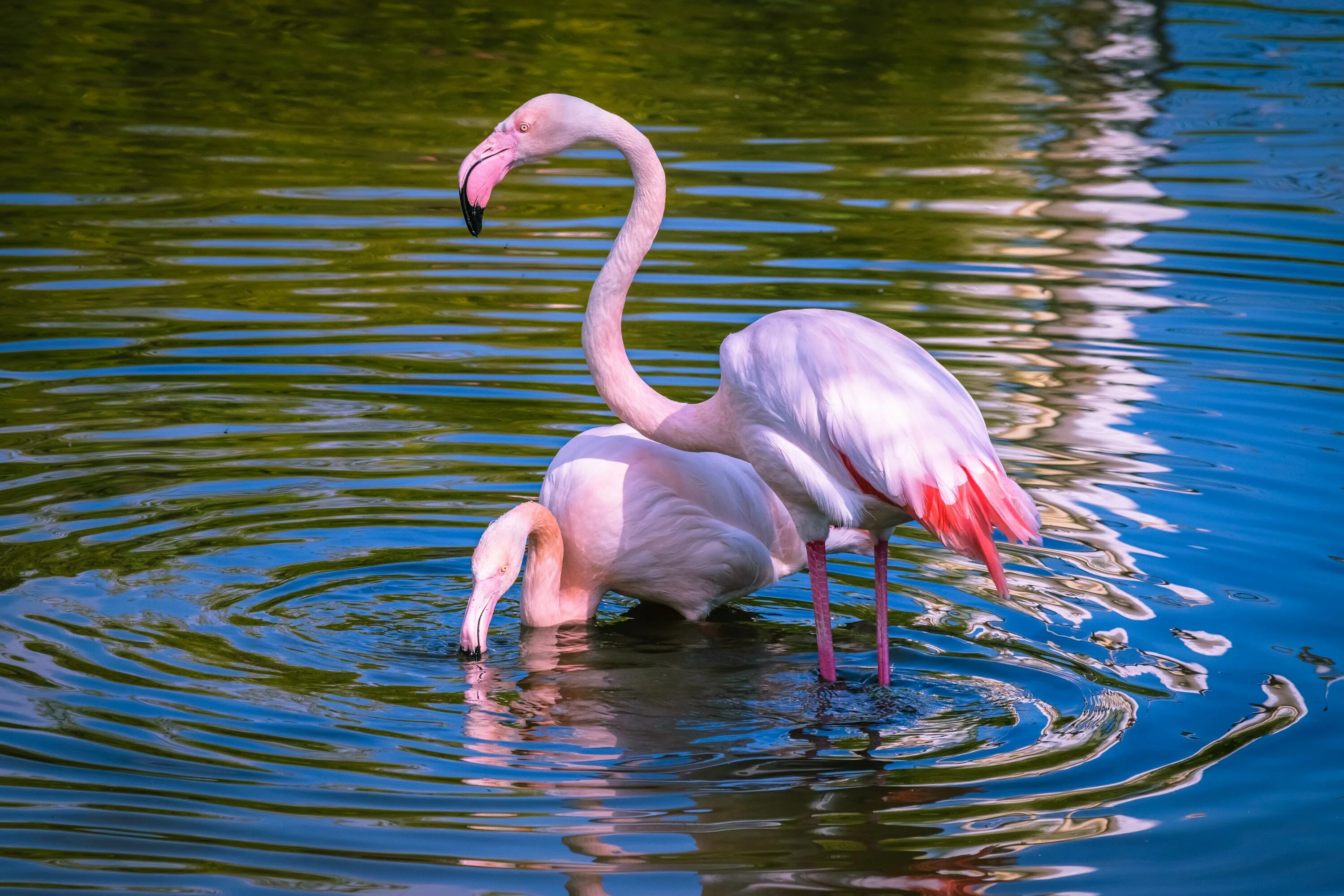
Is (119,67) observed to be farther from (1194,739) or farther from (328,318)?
(1194,739)

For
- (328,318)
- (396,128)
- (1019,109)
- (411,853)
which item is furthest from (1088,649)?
(1019,109)

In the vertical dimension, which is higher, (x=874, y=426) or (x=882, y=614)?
(x=874, y=426)

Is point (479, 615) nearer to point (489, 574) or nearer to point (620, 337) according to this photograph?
point (489, 574)

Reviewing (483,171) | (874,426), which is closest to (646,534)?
(874,426)

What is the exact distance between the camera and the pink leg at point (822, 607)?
15.3 ft

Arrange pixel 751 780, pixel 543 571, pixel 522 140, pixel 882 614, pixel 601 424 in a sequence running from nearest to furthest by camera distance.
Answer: pixel 751 780, pixel 882 614, pixel 522 140, pixel 543 571, pixel 601 424

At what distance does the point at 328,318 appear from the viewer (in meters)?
7.88

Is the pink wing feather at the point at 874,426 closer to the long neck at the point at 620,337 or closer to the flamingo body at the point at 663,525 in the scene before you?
the long neck at the point at 620,337

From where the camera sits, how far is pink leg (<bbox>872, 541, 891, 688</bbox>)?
4.58m

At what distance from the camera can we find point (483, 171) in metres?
4.86

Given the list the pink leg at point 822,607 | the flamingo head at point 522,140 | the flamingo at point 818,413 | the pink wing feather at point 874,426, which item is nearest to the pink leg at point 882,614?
the flamingo at point 818,413

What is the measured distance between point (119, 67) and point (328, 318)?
622 cm

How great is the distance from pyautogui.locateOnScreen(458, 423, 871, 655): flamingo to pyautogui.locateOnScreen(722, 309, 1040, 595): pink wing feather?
65 cm

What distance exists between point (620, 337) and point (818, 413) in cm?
68
